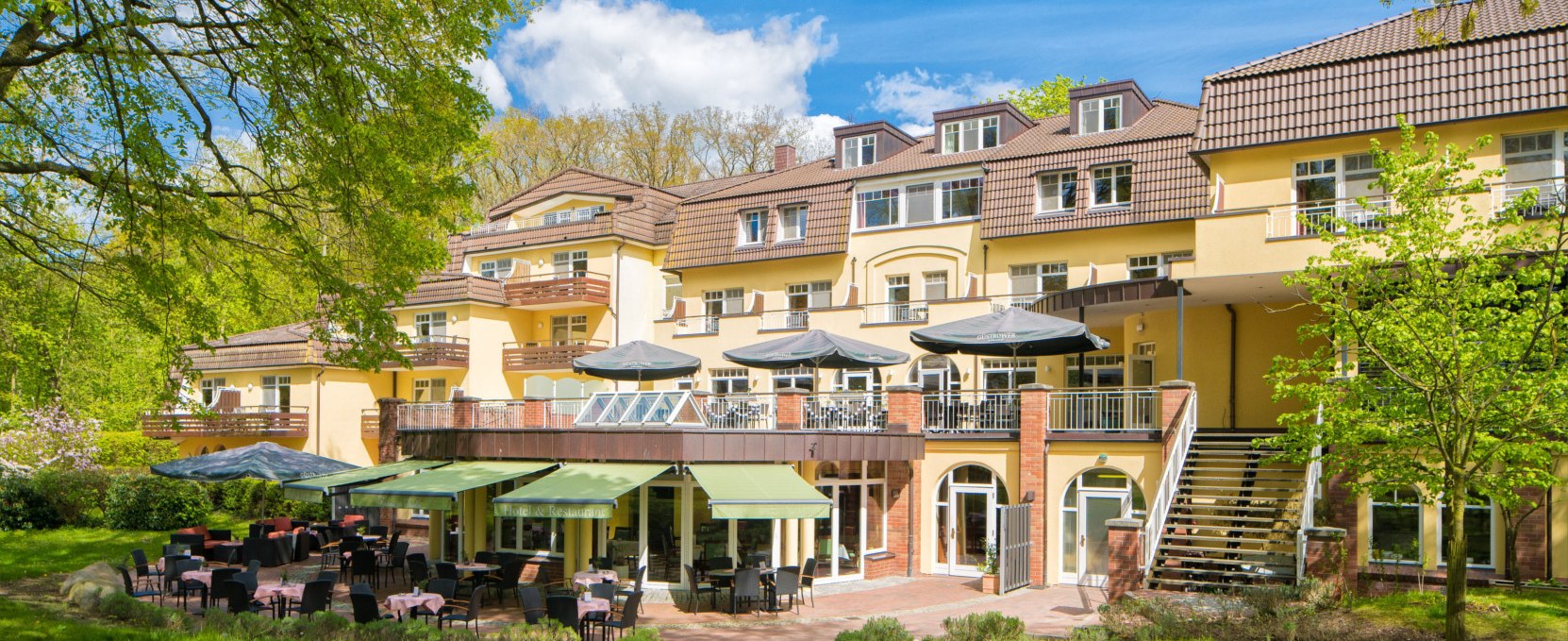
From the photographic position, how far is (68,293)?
53.6 feet

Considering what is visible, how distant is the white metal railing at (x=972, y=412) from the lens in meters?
21.9

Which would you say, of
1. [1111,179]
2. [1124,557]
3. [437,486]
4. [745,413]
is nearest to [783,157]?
[1111,179]

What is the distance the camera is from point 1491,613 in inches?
550

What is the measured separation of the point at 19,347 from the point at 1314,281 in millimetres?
15684

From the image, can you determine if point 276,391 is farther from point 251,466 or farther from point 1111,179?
point 1111,179

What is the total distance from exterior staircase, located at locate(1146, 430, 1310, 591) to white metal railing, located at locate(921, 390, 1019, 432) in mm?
3285

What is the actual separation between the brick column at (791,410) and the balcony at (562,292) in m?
15.2

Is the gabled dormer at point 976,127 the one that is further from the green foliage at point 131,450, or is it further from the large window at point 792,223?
the green foliage at point 131,450

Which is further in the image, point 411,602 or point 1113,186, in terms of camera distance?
point 1113,186

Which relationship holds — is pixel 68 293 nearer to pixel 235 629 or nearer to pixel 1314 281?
pixel 235 629

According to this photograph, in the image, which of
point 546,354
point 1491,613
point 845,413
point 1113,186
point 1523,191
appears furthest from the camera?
point 546,354

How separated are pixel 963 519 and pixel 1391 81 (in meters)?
10.8

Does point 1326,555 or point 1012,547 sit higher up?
point 1326,555

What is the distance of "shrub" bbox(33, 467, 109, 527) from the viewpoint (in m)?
28.1
